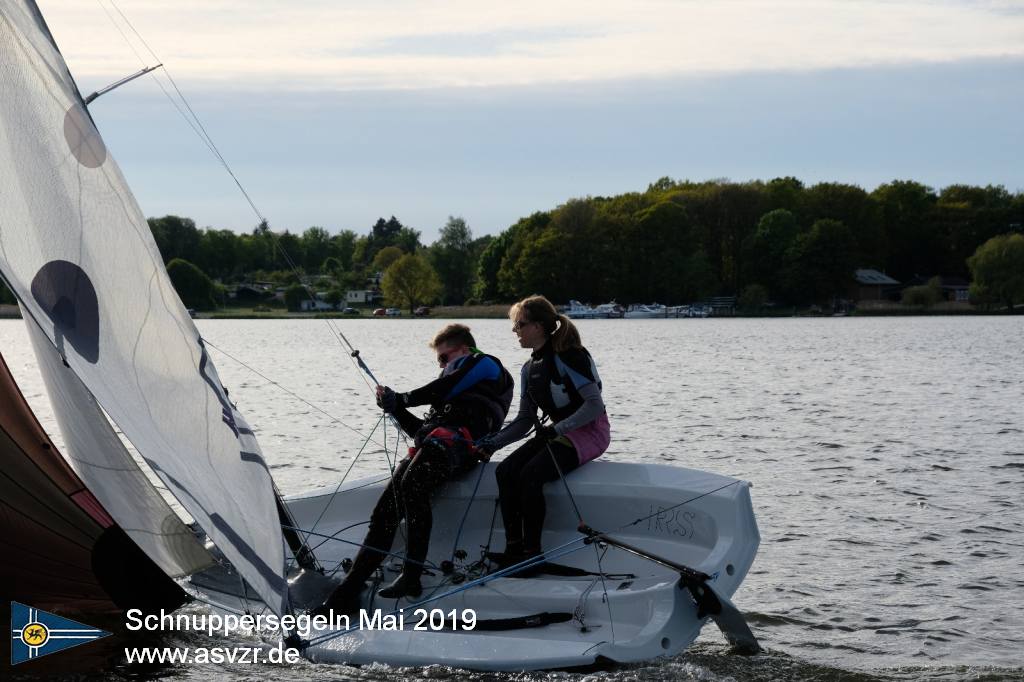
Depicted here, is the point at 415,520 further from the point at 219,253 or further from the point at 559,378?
the point at 219,253

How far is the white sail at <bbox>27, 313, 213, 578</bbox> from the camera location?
540 centimetres

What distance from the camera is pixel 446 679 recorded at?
4.95m

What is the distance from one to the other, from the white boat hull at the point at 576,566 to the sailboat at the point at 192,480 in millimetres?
Answer: 11

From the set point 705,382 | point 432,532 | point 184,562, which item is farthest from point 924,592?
point 705,382

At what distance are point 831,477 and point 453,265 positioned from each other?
3329 inches

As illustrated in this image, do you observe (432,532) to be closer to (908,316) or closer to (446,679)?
(446,679)

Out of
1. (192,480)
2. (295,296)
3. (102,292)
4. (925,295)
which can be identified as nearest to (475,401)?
(192,480)

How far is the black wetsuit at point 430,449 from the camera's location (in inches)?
221

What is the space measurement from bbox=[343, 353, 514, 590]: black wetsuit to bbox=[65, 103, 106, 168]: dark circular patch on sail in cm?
172

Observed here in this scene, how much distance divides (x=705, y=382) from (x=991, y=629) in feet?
65.0

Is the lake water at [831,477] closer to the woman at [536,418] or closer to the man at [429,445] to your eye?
the man at [429,445]

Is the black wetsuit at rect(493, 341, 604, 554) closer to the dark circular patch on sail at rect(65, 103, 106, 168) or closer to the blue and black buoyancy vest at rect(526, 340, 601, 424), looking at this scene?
the blue and black buoyancy vest at rect(526, 340, 601, 424)

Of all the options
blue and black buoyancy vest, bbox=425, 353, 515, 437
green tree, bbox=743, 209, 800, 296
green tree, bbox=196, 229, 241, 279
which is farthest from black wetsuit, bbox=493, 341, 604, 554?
green tree, bbox=196, 229, 241, 279

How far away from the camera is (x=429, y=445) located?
18.7 feet
